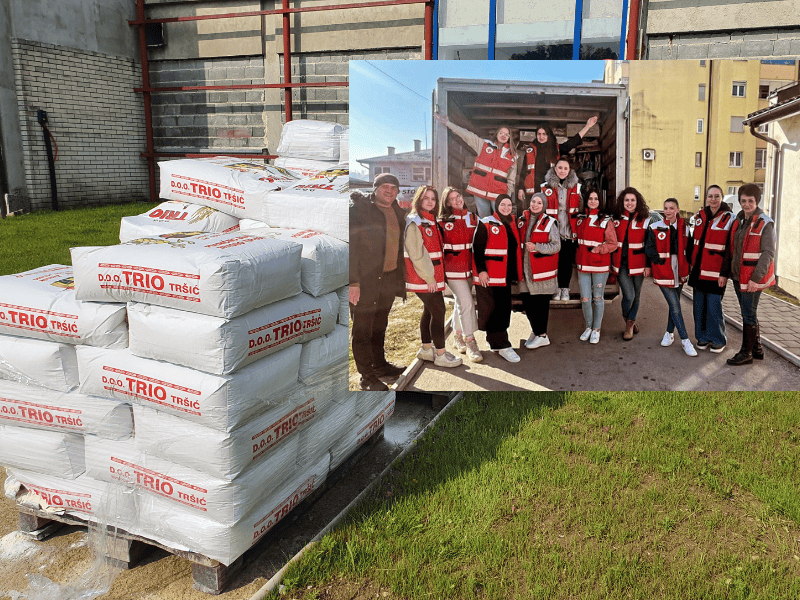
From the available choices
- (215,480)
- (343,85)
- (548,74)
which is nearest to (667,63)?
(548,74)

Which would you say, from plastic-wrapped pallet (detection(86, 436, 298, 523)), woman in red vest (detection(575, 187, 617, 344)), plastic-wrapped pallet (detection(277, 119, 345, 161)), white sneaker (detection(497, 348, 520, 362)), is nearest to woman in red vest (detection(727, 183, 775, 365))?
woman in red vest (detection(575, 187, 617, 344))

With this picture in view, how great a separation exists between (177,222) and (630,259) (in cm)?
266

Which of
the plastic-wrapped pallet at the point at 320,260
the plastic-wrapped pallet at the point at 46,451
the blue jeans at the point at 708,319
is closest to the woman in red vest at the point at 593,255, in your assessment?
the blue jeans at the point at 708,319

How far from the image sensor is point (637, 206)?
2.57 meters

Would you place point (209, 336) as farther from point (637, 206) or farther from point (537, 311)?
point (637, 206)

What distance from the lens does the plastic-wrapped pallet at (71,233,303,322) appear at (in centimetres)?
243

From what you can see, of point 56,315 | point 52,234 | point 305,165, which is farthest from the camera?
point 52,234

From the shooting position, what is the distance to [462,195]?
2.56m

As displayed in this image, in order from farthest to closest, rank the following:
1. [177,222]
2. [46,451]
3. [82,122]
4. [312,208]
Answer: [82,122]
[177,222]
[312,208]
[46,451]

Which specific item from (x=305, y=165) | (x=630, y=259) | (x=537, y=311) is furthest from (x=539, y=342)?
(x=305, y=165)

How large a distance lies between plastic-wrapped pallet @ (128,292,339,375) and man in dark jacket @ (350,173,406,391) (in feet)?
1.07

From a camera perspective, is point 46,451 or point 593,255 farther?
point 46,451

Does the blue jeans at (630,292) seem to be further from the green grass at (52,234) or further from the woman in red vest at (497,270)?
the green grass at (52,234)

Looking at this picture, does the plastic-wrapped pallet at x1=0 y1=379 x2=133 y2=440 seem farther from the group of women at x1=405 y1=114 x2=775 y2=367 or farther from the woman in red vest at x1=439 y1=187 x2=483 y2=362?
the woman in red vest at x1=439 y1=187 x2=483 y2=362
